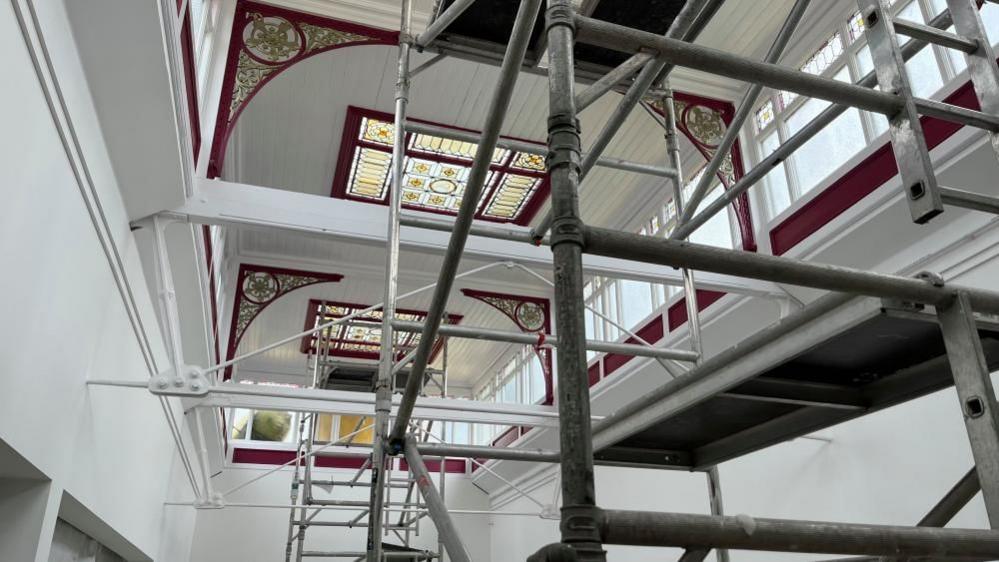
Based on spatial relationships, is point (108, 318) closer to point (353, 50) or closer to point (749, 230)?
point (353, 50)

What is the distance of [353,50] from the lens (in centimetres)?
684

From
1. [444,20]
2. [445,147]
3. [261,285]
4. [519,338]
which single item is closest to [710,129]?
[445,147]

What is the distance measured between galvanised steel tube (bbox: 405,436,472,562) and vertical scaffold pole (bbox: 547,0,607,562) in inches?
30.9

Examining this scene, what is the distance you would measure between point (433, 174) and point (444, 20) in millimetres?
5380

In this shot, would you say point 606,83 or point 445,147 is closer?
point 606,83

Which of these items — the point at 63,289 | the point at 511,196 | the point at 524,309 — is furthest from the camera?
the point at 524,309

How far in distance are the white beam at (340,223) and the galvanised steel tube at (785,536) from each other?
4.18m

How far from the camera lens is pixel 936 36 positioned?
1.71 m

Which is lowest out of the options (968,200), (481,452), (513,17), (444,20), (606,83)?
(481,452)

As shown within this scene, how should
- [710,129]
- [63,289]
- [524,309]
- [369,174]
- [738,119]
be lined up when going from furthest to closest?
[524,309] < [369,174] < [710,129] < [63,289] < [738,119]

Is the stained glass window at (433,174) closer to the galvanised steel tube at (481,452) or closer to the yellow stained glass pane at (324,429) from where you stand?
the galvanised steel tube at (481,452)

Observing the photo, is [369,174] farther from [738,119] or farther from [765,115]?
[738,119]

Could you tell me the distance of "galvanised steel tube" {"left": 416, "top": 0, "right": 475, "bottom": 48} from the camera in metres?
2.84

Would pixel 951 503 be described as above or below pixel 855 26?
below
